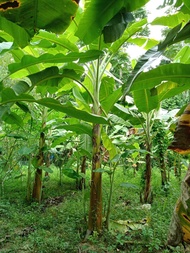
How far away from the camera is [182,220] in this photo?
857mm

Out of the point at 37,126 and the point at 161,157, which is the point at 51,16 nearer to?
the point at 37,126

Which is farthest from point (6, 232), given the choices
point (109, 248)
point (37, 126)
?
point (37, 126)

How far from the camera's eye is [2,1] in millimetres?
836

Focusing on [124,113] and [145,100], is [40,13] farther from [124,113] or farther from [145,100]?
[124,113]

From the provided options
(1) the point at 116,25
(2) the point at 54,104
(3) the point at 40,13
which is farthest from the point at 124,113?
(3) the point at 40,13

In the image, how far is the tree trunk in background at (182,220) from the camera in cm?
84

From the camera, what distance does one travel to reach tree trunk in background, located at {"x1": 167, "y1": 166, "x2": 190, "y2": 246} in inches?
33.0

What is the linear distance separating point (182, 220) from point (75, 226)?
153 centimetres

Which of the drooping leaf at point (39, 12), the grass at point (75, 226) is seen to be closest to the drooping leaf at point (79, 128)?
the grass at point (75, 226)

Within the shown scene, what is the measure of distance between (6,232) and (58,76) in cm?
150

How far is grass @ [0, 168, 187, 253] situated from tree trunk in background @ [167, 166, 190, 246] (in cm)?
78

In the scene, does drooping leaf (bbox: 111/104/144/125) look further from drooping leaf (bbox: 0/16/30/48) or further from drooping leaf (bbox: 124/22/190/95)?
drooping leaf (bbox: 124/22/190/95)

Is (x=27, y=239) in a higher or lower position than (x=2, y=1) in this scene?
lower

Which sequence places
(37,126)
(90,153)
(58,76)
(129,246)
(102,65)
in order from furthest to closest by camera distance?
(37,126) < (102,65) < (90,153) < (129,246) < (58,76)
